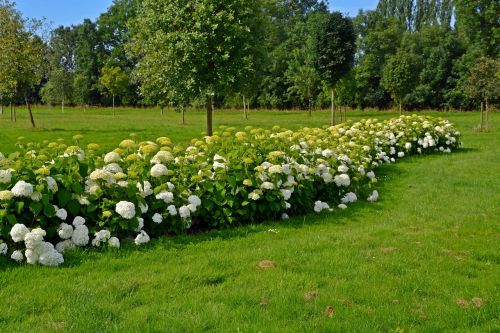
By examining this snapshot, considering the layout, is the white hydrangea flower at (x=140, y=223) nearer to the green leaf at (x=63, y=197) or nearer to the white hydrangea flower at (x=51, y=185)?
the green leaf at (x=63, y=197)

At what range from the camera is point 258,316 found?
3867mm

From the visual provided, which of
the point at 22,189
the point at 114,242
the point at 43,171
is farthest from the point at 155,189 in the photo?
the point at 22,189

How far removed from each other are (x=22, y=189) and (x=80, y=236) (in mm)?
750

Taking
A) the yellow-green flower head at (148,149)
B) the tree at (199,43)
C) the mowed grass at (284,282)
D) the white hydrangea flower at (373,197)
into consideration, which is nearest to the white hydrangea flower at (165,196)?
the mowed grass at (284,282)

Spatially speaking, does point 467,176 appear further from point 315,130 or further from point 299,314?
point 299,314

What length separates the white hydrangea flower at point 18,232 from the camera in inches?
187

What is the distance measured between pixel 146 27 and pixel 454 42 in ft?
151

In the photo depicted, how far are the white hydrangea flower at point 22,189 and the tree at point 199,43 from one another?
9.85 meters

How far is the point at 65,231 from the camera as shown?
523 centimetres

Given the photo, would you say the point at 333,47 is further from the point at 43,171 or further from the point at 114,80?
the point at 114,80

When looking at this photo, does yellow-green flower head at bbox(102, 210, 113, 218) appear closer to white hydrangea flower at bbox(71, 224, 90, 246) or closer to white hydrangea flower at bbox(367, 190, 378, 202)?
→ white hydrangea flower at bbox(71, 224, 90, 246)

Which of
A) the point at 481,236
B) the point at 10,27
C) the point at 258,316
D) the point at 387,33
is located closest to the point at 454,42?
the point at 387,33

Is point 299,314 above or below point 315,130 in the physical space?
below

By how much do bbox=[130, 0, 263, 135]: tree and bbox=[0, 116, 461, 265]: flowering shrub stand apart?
20.5ft
